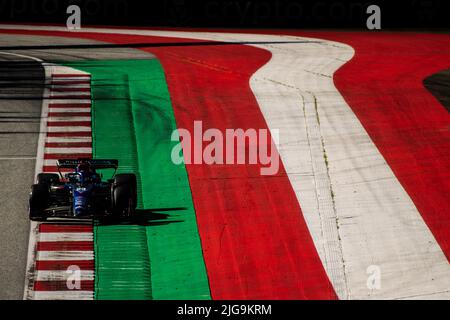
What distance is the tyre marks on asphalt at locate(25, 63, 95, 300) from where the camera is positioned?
26.0m

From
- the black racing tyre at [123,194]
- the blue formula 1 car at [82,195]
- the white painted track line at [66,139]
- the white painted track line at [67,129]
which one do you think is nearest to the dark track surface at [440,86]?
the white painted track line at [67,129]

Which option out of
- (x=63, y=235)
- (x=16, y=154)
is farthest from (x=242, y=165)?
(x=63, y=235)

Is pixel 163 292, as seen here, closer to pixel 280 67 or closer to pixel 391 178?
pixel 391 178

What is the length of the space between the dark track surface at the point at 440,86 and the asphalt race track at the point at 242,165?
0.13 meters

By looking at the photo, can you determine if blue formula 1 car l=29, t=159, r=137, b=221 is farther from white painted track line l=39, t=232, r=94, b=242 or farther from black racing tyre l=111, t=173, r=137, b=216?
white painted track line l=39, t=232, r=94, b=242

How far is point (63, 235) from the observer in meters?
28.8

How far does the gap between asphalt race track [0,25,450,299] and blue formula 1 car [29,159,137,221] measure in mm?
565

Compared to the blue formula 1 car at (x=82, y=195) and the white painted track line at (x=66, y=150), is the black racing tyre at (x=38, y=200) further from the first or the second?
the white painted track line at (x=66, y=150)

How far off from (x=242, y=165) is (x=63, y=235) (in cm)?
741

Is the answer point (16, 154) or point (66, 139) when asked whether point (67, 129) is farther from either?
point (16, 154)

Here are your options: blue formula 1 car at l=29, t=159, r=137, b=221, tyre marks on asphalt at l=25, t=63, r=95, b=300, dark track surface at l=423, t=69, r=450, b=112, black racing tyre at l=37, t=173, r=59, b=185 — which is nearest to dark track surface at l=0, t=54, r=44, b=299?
tyre marks on asphalt at l=25, t=63, r=95, b=300

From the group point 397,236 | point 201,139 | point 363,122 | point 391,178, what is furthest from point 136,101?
point 397,236

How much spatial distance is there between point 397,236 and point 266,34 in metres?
26.4

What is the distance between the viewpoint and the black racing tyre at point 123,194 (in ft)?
93.4
